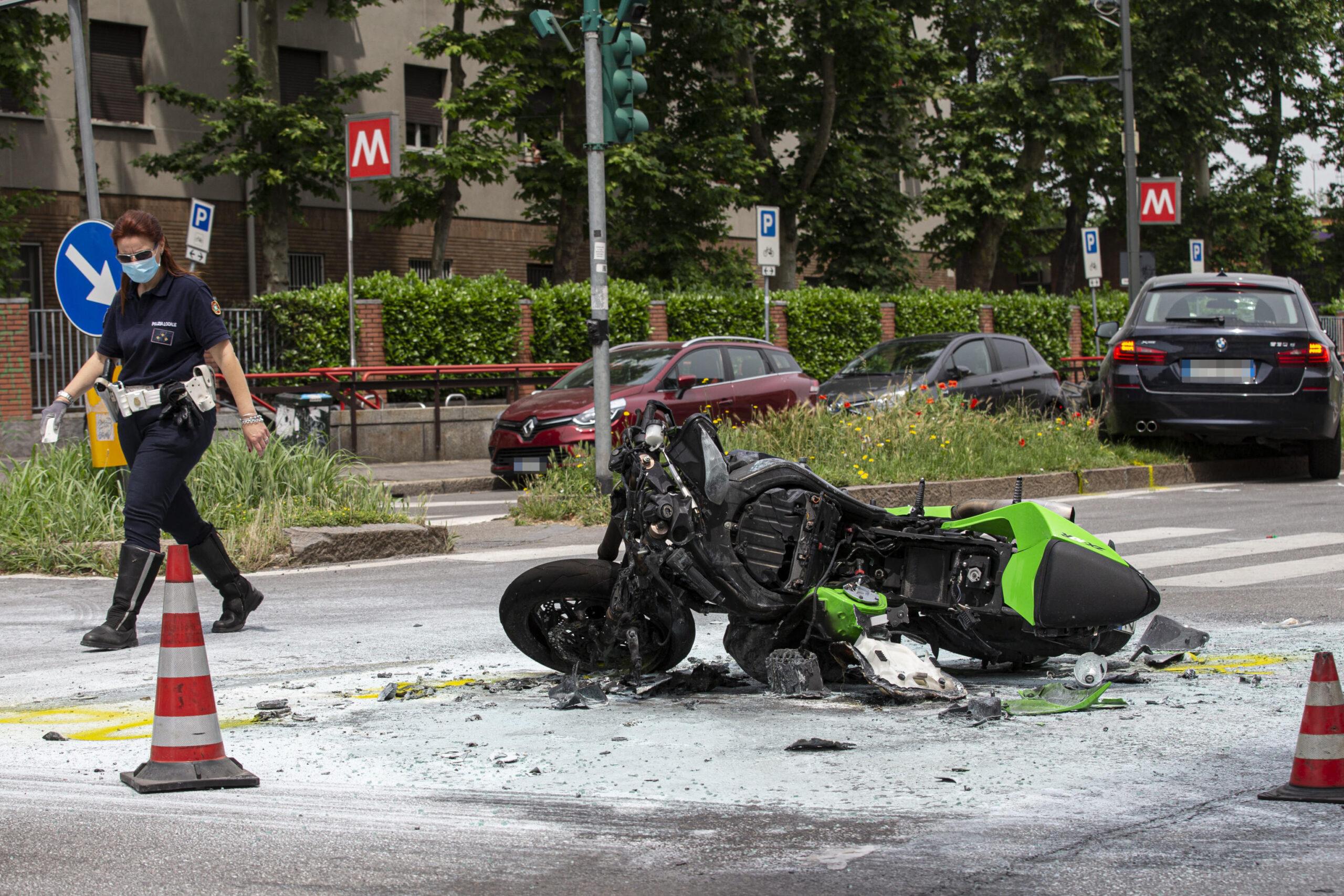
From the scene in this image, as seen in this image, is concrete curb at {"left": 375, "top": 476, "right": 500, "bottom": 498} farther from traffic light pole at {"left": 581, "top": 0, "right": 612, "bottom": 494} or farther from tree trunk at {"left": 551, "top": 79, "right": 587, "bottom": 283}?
tree trunk at {"left": 551, "top": 79, "right": 587, "bottom": 283}

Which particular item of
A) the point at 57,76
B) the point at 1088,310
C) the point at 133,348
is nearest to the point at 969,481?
the point at 133,348

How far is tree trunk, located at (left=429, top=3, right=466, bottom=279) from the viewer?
2862 centimetres

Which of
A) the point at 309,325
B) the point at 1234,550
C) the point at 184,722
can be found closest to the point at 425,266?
the point at 309,325

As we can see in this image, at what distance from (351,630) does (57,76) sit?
22699 mm

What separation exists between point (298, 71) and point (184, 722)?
2780 cm

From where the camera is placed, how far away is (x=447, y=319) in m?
→ 23.9

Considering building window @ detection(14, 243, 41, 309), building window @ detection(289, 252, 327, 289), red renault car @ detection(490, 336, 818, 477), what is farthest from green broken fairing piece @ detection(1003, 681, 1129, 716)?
building window @ detection(289, 252, 327, 289)

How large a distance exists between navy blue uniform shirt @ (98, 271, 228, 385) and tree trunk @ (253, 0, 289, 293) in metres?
20.5

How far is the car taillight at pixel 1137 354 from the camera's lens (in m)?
15.4

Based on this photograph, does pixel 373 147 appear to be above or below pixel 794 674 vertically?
above

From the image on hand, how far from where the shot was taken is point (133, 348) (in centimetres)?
703

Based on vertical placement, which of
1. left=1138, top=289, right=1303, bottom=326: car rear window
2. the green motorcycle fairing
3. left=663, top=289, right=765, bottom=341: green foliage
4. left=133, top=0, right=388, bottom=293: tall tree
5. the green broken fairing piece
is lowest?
the green broken fairing piece

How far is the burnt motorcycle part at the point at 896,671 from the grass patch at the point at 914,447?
24.6 feet

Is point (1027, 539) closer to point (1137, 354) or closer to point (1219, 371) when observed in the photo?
point (1219, 371)
